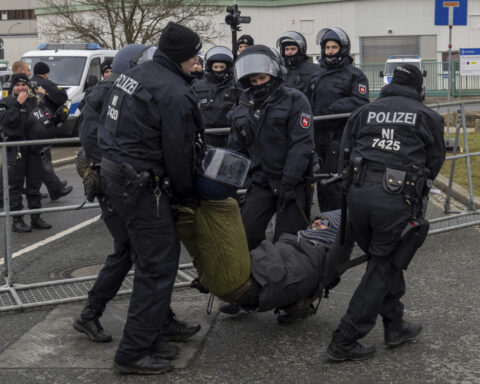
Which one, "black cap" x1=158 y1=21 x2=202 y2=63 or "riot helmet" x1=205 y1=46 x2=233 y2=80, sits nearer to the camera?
"black cap" x1=158 y1=21 x2=202 y2=63

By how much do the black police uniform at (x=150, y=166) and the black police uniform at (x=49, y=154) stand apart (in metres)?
4.70

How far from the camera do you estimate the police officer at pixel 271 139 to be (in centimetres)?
568

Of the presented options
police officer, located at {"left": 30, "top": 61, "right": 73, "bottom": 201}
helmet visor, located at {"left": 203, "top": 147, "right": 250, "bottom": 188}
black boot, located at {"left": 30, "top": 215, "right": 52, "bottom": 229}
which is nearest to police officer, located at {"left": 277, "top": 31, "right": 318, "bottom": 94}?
police officer, located at {"left": 30, "top": 61, "right": 73, "bottom": 201}

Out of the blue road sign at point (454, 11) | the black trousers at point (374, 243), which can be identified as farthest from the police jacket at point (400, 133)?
the blue road sign at point (454, 11)

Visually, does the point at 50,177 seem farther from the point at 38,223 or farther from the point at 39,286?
the point at 39,286

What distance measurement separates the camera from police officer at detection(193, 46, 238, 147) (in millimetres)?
8625

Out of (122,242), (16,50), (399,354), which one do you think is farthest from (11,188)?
(16,50)

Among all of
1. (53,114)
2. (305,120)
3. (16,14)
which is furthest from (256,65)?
(16,14)

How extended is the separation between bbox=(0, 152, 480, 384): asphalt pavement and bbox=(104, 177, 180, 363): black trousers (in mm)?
238

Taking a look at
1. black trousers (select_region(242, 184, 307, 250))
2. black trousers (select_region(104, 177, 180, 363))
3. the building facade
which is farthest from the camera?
the building facade

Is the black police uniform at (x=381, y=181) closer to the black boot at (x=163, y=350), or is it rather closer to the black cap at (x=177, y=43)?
the black boot at (x=163, y=350)

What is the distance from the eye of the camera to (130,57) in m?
5.25

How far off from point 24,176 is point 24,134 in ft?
→ 2.26

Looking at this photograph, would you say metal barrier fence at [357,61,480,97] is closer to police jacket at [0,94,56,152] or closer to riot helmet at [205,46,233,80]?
police jacket at [0,94,56,152]
